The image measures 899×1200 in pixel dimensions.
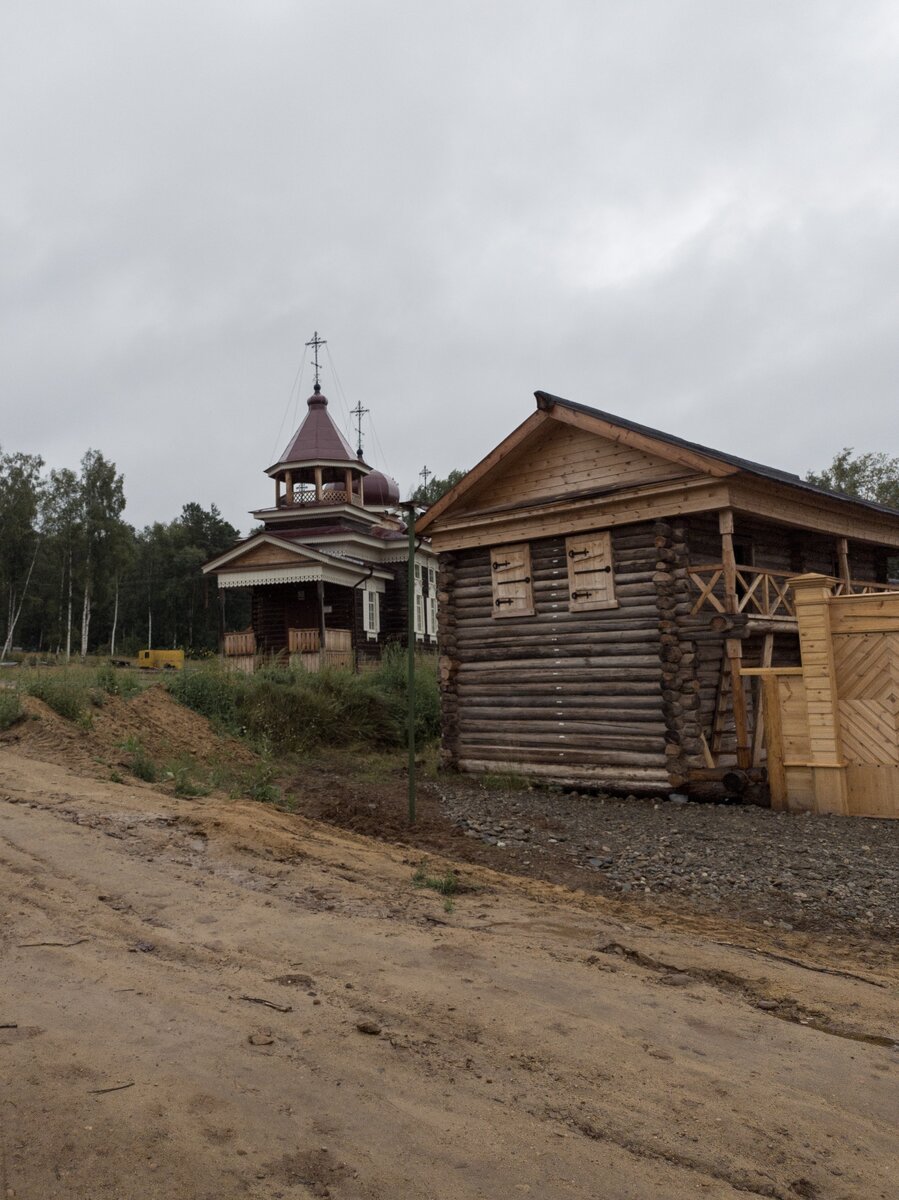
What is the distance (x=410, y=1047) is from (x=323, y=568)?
90.6ft

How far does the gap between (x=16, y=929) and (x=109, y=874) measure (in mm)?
1406

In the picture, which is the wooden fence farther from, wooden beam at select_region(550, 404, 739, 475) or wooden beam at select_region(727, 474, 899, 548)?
wooden beam at select_region(727, 474, 899, 548)

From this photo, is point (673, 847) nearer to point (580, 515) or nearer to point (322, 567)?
point (580, 515)

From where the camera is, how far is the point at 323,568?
3158 centimetres

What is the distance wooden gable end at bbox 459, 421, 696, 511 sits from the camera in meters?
15.4

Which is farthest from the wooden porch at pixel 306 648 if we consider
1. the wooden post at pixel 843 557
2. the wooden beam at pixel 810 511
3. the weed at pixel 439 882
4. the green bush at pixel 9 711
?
the weed at pixel 439 882

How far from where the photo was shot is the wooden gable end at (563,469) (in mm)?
15359

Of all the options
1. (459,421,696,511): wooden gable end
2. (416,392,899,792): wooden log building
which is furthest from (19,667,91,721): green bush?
(459,421,696,511): wooden gable end

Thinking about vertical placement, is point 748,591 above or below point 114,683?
above

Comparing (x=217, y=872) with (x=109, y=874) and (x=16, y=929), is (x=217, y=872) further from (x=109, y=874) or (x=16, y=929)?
(x=16, y=929)

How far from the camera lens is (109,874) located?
7.35 m

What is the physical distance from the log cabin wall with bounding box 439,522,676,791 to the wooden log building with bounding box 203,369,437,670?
11149 mm

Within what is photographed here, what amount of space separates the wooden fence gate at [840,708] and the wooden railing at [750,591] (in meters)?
1.50

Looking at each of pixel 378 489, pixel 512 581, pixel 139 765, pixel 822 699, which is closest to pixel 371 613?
pixel 378 489
